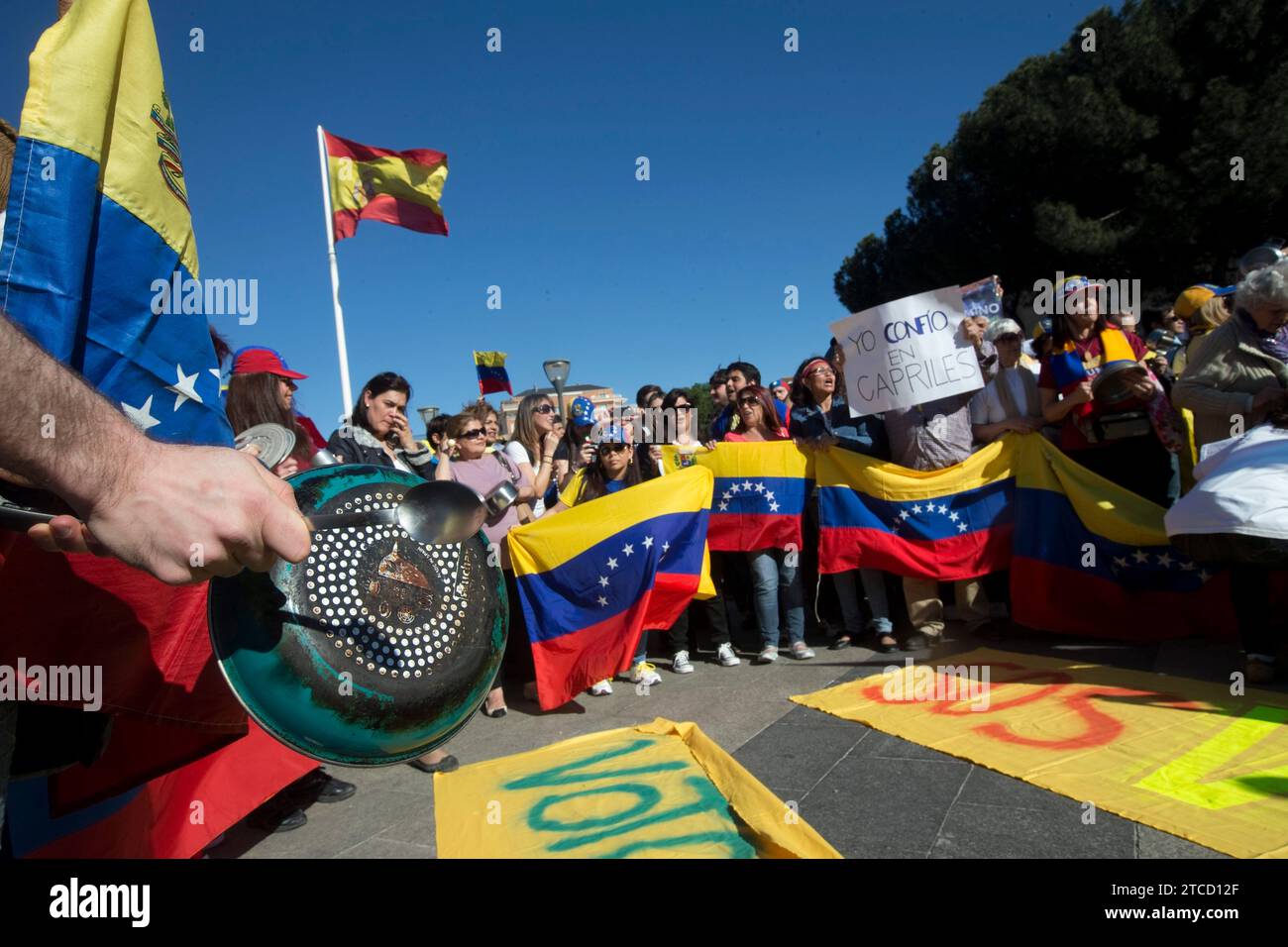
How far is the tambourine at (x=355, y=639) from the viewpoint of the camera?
114 cm

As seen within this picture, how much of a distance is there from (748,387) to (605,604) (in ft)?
7.05

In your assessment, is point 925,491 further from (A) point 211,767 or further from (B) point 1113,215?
(B) point 1113,215

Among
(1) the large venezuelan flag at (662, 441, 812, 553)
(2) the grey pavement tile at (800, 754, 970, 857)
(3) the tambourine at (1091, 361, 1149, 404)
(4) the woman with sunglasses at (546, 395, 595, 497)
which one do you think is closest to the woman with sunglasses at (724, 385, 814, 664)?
(1) the large venezuelan flag at (662, 441, 812, 553)

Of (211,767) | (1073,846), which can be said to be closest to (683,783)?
(1073,846)

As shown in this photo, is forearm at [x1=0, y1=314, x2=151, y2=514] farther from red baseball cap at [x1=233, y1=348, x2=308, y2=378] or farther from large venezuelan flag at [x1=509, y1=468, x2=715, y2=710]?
large venezuelan flag at [x1=509, y1=468, x2=715, y2=710]

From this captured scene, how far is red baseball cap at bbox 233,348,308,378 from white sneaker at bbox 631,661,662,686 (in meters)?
2.85

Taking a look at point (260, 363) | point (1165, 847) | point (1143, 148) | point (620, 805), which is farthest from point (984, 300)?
point (1143, 148)

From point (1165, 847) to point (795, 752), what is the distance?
1.49 metres

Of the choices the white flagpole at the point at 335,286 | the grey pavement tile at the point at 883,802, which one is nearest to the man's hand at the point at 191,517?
the grey pavement tile at the point at 883,802

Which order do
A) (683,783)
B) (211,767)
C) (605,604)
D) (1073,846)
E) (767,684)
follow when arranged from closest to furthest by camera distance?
(1073,846)
(211,767)
(683,783)
(767,684)
(605,604)

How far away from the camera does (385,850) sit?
9.57 feet

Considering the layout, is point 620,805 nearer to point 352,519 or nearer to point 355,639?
point 355,639

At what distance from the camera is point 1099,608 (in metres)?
4.79

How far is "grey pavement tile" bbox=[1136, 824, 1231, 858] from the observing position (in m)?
2.28
